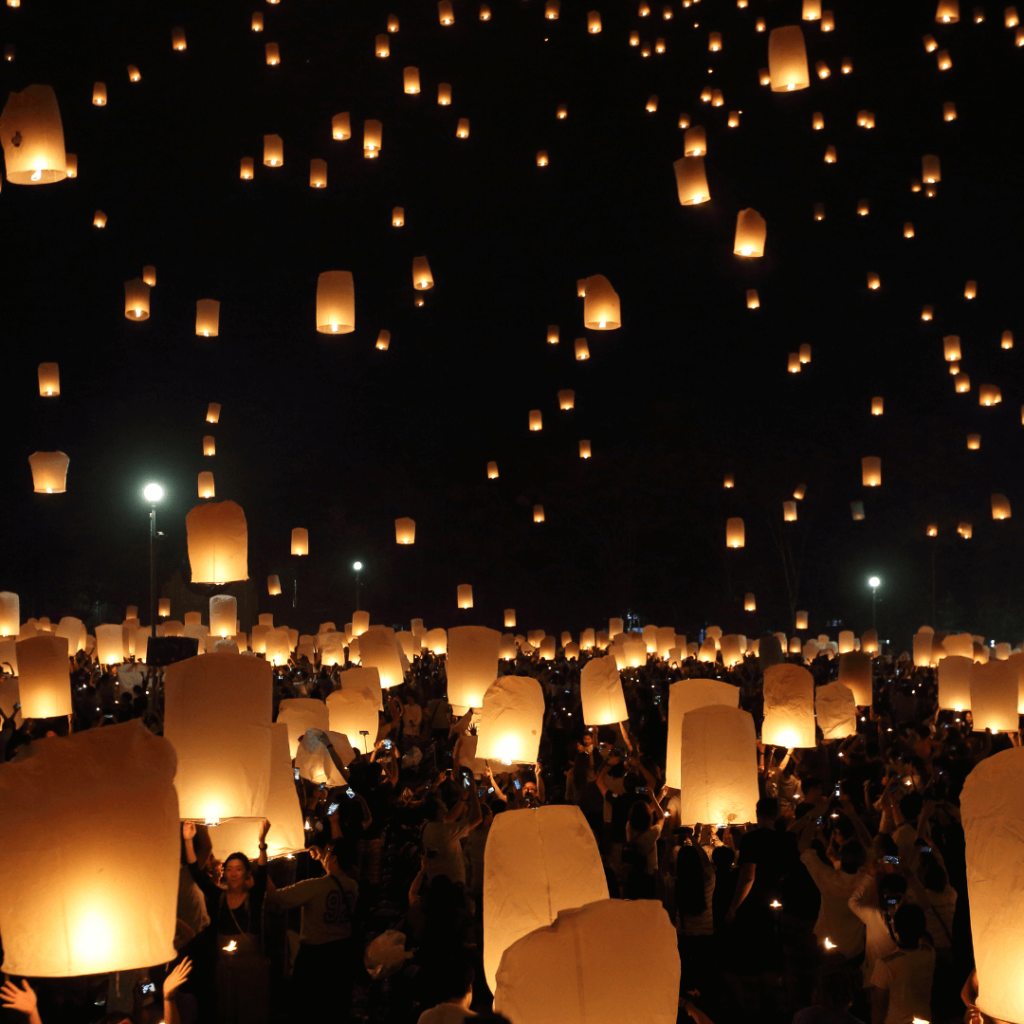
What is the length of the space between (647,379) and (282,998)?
1216 inches

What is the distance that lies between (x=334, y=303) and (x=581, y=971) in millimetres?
9377

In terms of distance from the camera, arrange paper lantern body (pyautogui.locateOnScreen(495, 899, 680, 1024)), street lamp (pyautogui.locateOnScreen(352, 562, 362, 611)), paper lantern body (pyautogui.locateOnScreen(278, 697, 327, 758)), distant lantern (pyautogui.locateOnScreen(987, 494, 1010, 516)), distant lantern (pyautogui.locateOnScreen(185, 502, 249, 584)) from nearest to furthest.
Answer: paper lantern body (pyautogui.locateOnScreen(495, 899, 680, 1024))
paper lantern body (pyautogui.locateOnScreen(278, 697, 327, 758))
distant lantern (pyautogui.locateOnScreen(185, 502, 249, 584))
distant lantern (pyautogui.locateOnScreen(987, 494, 1010, 516))
street lamp (pyautogui.locateOnScreen(352, 562, 362, 611))

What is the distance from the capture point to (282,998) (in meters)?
5.61

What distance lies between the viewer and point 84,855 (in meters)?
2.98

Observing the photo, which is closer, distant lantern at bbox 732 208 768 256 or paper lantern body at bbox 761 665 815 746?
paper lantern body at bbox 761 665 815 746

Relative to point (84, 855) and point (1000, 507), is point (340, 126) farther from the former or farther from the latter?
point (1000, 507)

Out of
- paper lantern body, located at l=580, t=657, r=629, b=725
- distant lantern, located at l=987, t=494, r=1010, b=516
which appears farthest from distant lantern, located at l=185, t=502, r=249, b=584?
distant lantern, located at l=987, t=494, r=1010, b=516

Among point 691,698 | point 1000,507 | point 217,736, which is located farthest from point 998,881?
point 1000,507

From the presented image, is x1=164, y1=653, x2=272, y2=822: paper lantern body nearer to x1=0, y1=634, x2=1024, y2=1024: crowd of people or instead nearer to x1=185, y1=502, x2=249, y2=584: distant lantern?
x1=0, y1=634, x2=1024, y2=1024: crowd of people

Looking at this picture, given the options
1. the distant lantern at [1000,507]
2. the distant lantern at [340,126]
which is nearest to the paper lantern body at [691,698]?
the distant lantern at [340,126]

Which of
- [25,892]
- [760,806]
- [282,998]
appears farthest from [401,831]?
[25,892]

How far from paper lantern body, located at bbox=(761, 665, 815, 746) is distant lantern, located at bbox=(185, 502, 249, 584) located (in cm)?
441

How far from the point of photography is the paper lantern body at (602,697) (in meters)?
9.55

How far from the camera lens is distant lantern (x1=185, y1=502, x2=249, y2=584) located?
8977mm
